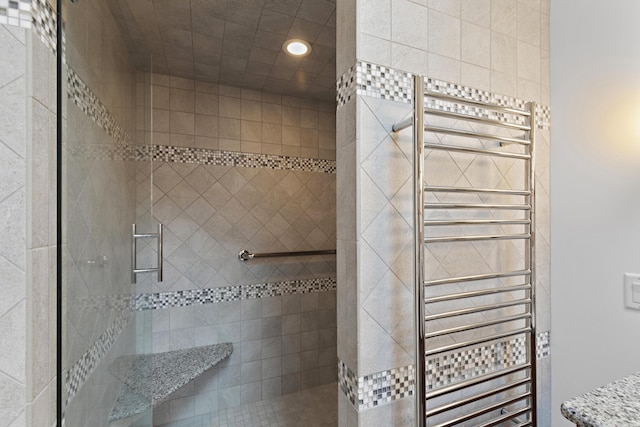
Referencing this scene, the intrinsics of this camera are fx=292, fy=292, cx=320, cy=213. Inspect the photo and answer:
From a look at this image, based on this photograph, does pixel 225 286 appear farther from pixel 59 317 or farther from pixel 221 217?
pixel 59 317

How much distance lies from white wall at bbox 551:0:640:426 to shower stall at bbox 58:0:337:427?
3.64 ft

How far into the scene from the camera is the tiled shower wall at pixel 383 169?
0.93 m

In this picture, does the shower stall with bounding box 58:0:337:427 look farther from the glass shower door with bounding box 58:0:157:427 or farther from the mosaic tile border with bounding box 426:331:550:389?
the mosaic tile border with bounding box 426:331:550:389

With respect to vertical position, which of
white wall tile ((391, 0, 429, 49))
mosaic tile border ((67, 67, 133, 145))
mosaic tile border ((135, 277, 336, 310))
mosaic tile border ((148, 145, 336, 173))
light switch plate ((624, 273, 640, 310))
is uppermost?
white wall tile ((391, 0, 429, 49))

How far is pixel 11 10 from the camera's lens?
621 millimetres

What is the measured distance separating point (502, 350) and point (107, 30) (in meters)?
2.02

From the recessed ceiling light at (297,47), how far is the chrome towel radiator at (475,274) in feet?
3.32

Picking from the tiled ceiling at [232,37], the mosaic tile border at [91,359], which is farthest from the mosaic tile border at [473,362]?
the tiled ceiling at [232,37]

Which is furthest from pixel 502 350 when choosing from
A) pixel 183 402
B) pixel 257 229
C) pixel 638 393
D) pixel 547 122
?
pixel 183 402

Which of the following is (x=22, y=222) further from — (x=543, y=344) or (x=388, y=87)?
(x=543, y=344)

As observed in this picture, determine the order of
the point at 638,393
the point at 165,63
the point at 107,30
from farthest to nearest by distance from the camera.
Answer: the point at 165,63, the point at 107,30, the point at 638,393

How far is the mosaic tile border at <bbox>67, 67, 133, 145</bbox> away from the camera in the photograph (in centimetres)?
82

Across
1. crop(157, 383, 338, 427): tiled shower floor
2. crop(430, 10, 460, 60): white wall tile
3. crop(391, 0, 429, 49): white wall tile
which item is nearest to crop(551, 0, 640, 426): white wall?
crop(430, 10, 460, 60): white wall tile

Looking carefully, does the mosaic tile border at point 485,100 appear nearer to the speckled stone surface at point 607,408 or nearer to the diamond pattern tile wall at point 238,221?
the speckled stone surface at point 607,408
